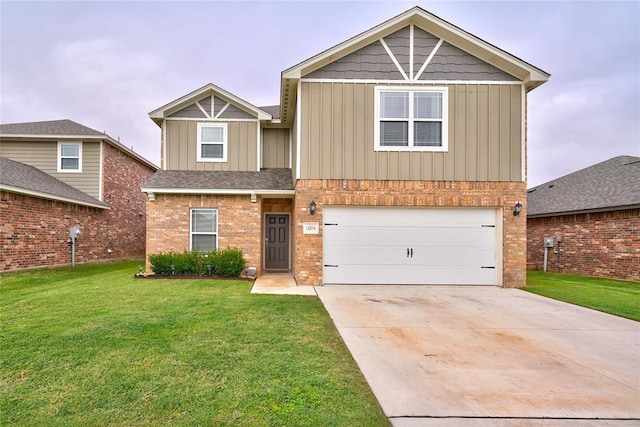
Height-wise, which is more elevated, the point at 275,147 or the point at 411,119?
the point at 411,119

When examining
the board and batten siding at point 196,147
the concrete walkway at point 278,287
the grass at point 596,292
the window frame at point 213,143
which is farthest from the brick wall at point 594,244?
the window frame at point 213,143

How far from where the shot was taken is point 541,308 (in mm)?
7211

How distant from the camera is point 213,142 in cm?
1244

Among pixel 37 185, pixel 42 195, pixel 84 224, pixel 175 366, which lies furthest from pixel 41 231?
pixel 175 366

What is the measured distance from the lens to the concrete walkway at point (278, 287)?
8.34 metres

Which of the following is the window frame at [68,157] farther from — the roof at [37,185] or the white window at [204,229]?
the white window at [204,229]

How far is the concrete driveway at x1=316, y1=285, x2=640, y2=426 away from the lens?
3062 mm

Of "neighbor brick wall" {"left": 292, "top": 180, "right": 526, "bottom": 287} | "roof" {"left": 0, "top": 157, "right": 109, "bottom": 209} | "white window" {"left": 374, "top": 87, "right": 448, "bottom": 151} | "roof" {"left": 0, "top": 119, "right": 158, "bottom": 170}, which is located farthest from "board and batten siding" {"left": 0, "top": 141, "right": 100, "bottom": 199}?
"white window" {"left": 374, "top": 87, "right": 448, "bottom": 151}

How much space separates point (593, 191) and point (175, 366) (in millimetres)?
16077

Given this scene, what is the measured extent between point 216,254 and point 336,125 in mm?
5206

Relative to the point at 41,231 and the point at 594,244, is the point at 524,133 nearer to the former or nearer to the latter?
the point at 594,244

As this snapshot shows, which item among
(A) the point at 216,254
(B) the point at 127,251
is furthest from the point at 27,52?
(A) the point at 216,254

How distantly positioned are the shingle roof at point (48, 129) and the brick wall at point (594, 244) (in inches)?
754

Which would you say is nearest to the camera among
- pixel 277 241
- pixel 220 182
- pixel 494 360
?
pixel 494 360
